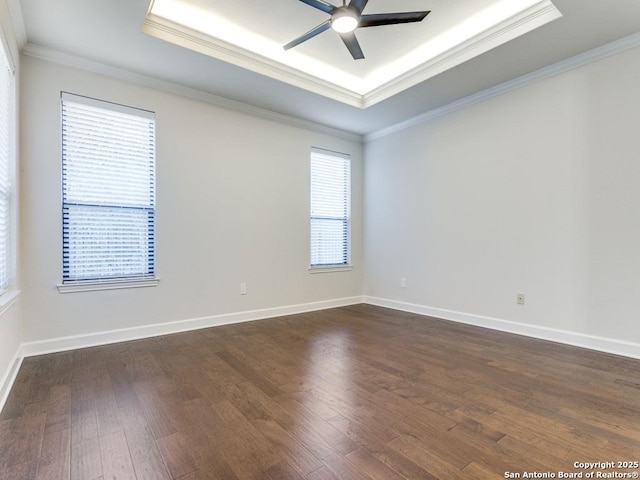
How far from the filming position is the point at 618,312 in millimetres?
2811

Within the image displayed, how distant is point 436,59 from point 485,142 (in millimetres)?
1130

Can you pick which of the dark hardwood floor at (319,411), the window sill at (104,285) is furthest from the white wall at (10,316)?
the window sill at (104,285)

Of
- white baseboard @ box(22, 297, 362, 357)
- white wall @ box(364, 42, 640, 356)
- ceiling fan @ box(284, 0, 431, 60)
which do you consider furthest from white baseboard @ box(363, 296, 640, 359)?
ceiling fan @ box(284, 0, 431, 60)

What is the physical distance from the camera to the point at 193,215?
3656 millimetres

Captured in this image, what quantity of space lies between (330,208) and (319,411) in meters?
3.46

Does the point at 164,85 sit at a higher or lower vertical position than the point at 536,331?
higher

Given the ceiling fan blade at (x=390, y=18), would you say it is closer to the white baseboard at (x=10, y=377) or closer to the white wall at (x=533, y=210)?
the white wall at (x=533, y=210)

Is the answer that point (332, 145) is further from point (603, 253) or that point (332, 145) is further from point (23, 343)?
point (23, 343)

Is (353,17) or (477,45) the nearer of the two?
(353,17)

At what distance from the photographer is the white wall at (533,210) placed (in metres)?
2.82

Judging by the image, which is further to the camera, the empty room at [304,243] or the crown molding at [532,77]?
the crown molding at [532,77]

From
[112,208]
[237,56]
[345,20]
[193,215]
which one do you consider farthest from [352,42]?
[112,208]

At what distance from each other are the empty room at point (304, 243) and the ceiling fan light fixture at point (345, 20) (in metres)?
0.02

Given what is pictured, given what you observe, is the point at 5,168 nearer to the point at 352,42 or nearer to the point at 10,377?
the point at 10,377
